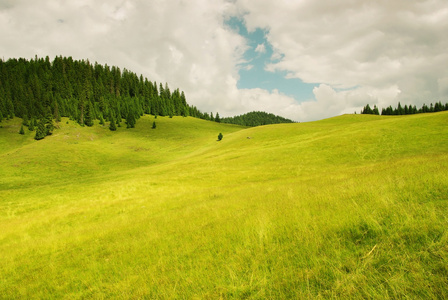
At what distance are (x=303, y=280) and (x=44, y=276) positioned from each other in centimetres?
716

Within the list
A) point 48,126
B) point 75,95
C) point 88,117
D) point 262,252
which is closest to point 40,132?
point 48,126

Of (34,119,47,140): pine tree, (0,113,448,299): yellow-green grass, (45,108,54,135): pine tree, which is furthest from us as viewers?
(45,108,54,135): pine tree

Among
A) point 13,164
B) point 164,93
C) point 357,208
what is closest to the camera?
point 357,208

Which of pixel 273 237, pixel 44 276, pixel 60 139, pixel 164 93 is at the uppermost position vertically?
pixel 164 93

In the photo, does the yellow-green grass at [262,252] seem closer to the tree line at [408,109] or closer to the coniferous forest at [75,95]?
the coniferous forest at [75,95]

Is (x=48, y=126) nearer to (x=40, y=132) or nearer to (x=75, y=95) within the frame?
(x=40, y=132)

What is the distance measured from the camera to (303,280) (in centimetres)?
320

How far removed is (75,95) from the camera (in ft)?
422

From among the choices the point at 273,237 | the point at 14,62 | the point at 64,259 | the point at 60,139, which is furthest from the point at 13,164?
the point at 14,62

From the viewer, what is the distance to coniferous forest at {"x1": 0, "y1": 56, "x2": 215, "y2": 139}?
96375 mm

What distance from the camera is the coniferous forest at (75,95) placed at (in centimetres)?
9638

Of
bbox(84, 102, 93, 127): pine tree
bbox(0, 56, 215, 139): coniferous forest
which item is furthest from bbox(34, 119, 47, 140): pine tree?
bbox(84, 102, 93, 127): pine tree

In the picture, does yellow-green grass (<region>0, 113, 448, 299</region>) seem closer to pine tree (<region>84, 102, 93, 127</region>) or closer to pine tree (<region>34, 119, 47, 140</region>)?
pine tree (<region>34, 119, 47, 140</region>)

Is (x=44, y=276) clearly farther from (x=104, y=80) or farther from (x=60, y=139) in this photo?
(x=104, y=80)
